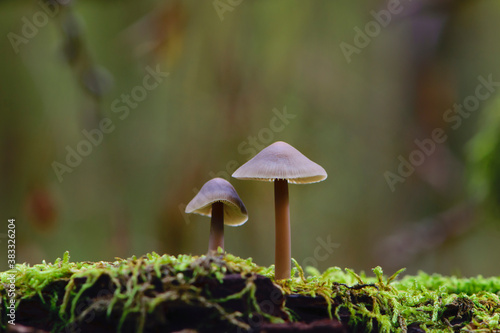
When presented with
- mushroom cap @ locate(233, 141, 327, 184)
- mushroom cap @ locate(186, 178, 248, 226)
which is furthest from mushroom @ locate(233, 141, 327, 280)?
mushroom cap @ locate(186, 178, 248, 226)

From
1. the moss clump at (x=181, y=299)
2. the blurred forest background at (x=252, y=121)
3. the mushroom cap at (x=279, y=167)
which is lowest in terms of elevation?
the moss clump at (x=181, y=299)

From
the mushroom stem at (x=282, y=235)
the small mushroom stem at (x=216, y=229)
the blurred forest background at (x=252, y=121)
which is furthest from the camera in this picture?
the blurred forest background at (x=252, y=121)

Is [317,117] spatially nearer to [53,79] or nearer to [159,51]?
[159,51]

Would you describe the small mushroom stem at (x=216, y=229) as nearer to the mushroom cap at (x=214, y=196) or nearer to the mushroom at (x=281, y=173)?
the mushroom cap at (x=214, y=196)

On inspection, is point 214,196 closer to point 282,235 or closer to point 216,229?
point 216,229

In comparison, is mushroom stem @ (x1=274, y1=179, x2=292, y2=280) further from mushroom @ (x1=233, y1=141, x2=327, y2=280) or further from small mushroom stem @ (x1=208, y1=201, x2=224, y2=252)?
small mushroom stem @ (x1=208, y1=201, x2=224, y2=252)

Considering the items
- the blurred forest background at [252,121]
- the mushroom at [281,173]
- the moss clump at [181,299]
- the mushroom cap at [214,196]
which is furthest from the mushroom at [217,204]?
the blurred forest background at [252,121]
